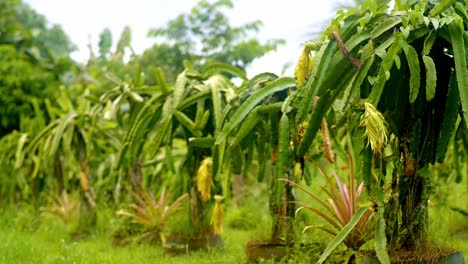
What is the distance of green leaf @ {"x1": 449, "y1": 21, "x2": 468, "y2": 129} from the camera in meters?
2.95

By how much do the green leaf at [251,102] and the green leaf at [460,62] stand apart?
1375 mm

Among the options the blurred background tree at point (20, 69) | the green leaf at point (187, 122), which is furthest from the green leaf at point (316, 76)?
the blurred background tree at point (20, 69)

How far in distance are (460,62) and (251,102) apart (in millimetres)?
1487

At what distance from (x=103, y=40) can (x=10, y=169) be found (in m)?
8.17

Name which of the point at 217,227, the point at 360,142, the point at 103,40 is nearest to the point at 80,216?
the point at 217,227

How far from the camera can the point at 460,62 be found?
118 inches

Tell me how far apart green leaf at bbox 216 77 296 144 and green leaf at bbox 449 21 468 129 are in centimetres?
137

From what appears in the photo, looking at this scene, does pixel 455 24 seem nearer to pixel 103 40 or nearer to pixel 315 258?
pixel 315 258

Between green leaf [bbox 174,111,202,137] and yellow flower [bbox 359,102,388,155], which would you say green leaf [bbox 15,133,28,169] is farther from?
yellow flower [bbox 359,102,388,155]

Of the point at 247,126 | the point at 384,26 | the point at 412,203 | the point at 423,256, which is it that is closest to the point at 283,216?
the point at 247,126

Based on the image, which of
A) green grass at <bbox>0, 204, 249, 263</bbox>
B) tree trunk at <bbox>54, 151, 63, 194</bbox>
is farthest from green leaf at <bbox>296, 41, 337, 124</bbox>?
tree trunk at <bbox>54, 151, 63, 194</bbox>

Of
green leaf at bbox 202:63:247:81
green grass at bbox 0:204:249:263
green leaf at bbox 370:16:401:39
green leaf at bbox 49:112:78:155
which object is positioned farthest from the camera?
green leaf at bbox 49:112:78:155

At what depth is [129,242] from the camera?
20.5 feet

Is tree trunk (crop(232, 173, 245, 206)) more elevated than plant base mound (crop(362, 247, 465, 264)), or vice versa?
plant base mound (crop(362, 247, 465, 264))
